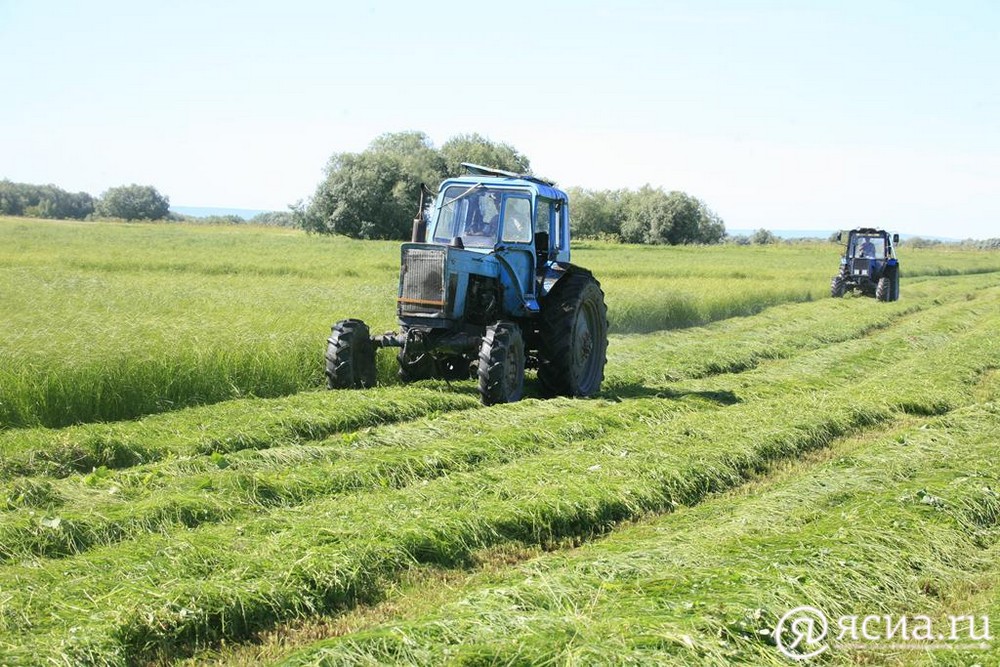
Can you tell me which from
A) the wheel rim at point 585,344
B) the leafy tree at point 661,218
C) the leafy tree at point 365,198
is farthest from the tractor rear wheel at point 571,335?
the leafy tree at point 661,218

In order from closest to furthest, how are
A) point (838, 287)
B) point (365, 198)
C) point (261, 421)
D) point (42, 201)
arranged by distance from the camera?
point (261, 421) → point (838, 287) → point (365, 198) → point (42, 201)

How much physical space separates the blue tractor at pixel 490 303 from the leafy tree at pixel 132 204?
253 ft

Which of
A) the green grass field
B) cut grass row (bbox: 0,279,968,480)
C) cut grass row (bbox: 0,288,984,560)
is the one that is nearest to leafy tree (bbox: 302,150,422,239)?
cut grass row (bbox: 0,279,968,480)

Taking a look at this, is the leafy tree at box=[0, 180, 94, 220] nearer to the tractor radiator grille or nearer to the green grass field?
the green grass field

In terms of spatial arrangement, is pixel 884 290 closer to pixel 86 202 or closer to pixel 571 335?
pixel 571 335

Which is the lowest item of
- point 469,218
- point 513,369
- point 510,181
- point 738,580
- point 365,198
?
point 738,580

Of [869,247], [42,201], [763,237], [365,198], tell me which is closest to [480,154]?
[365,198]

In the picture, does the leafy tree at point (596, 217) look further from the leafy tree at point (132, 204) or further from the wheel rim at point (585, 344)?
the wheel rim at point (585, 344)

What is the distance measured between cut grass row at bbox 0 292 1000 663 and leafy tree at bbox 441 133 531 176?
4563 cm

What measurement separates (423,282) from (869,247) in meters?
21.9

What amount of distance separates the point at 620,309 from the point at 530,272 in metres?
9.03

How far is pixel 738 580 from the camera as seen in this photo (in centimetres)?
496

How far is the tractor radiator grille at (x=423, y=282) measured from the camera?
10406 mm

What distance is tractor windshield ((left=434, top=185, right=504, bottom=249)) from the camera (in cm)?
1123
